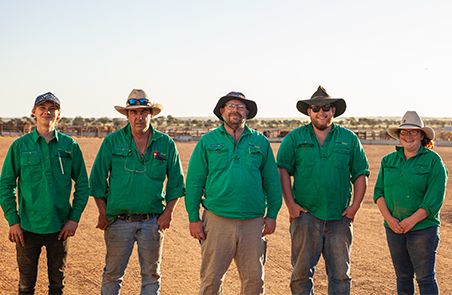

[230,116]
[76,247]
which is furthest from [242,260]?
[76,247]

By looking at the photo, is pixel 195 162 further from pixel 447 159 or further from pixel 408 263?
pixel 447 159

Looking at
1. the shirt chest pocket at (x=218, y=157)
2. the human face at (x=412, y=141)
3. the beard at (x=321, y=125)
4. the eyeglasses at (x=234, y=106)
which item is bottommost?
the shirt chest pocket at (x=218, y=157)

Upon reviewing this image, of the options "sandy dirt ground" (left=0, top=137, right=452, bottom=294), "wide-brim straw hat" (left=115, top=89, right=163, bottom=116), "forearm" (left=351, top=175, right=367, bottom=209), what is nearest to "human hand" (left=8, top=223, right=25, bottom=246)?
"sandy dirt ground" (left=0, top=137, right=452, bottom=294)

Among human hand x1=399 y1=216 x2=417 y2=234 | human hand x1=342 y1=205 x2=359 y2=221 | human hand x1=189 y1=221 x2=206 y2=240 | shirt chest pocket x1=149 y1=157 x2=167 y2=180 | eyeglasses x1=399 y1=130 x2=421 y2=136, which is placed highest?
eyeglasses x1=399 y1=130 x2=421 y2=136

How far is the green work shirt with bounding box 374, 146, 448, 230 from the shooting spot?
3.95 meters

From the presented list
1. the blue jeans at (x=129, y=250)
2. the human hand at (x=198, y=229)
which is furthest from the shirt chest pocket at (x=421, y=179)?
the blue jeans at (x=129, y=250)

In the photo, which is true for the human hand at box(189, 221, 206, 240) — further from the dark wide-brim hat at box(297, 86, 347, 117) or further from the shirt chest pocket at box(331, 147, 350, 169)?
the dark wide-brim hat at box(297, 86, 347, 117)

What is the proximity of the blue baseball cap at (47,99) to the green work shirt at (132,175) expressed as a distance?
62cm

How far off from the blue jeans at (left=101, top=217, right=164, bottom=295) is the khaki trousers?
1.77 feet

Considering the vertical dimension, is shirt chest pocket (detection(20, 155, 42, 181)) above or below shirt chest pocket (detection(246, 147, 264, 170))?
below

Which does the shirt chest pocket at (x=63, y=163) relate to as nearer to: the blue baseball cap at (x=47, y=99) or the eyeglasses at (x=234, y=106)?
the blue baseball cap at (x=47, y=99)

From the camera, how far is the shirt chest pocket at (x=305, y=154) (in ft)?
13.5

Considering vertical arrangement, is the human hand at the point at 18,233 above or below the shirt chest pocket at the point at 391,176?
below

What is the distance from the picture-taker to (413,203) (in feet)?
13.1
